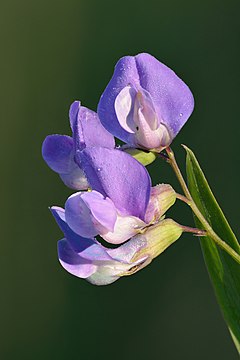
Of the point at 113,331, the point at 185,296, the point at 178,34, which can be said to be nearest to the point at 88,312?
the point at 113,331

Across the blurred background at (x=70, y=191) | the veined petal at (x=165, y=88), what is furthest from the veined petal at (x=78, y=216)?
the blurred background at (x=70, y=191)

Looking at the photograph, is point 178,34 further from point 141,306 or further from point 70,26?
point 141,306

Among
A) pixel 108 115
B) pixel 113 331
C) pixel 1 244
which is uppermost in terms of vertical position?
pixel 108 115

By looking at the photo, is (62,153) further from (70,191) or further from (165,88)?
(70,191)

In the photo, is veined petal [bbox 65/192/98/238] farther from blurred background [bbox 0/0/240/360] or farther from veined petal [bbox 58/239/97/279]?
blurred background [bbox 0/0/240/360]

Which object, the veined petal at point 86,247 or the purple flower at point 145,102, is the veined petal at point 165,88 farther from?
the veined petal at point 86,247

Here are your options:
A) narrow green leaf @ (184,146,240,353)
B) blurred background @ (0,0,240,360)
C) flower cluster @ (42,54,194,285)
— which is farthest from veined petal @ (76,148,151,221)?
blurred background @ (0,0,240,360)
